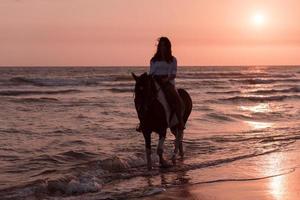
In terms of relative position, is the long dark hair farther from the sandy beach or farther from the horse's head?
the sandy beach

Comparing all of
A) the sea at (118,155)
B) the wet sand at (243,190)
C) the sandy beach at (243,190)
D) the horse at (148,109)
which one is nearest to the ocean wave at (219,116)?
the sea at (118,155)

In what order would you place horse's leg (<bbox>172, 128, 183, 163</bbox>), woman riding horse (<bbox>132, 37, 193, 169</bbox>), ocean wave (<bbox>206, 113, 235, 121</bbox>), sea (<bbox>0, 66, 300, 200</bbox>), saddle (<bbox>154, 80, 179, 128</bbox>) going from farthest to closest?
ocean wave (<bbox>206, 113, 235, 121</bbox>), horse's leg (<bbox>172, 128, 183, 163</bbox>), saddle (<bbox>154, 80, 179, 128</bbox>), woman riding horse (<bbox>132, 37, 193, 169</bbox>), sea (<bbox>0, 66, 300, 200</bbox>)

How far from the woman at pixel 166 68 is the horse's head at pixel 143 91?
1.84 ft

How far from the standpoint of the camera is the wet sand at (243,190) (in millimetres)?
7480

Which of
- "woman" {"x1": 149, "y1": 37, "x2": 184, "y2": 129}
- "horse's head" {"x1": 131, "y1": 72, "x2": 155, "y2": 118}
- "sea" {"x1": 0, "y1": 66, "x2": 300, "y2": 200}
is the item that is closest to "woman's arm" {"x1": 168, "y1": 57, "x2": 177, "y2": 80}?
A: "woman" {"x1": 149, "y1": 37, "x2": 184, "y2": 129}

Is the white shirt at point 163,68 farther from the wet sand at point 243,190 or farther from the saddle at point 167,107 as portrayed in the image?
the wet sand at point 243,190

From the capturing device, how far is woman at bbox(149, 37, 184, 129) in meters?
9.71

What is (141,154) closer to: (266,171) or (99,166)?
(99,166)

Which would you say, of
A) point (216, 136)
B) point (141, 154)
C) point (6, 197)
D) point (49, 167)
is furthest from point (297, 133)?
point (6, 197)

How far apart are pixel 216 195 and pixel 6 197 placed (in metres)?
2.90

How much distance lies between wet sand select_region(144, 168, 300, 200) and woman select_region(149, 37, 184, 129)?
1933 millimetres

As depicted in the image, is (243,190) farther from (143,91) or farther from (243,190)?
(143,91)

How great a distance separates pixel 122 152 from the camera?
11594 mm

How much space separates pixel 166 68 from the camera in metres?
9.79
